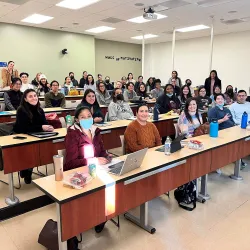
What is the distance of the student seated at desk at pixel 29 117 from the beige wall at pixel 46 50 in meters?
6.89

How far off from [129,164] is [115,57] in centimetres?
1213

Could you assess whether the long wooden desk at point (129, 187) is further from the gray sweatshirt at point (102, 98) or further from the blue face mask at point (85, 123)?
the gray sweatshirt at point (102, 98)

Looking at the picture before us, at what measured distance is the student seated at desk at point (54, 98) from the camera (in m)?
5.57

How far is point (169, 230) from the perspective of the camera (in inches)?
97.3

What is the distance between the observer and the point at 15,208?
2811mm

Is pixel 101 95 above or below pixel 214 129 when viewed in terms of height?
above

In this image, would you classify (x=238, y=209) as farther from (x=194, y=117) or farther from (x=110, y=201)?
(x=110, y=201)

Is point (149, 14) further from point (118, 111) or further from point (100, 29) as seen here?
point (100, 29)

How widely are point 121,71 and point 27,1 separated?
8.01 metres

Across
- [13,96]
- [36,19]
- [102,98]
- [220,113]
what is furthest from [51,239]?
[36,19]

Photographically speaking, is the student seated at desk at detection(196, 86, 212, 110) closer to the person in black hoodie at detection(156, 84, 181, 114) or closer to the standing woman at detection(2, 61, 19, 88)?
the person in black hoodie at detection(156, 84, 181, 114)

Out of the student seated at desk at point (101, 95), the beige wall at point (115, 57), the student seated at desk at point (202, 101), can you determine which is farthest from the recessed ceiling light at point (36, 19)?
the student seated at desk at point (202, 101)

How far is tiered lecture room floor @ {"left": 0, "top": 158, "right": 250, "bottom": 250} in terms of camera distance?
225cm

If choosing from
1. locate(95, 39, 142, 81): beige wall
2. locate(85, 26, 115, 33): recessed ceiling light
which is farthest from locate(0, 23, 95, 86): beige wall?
locate(95, 39, 142, 81): beige wall
